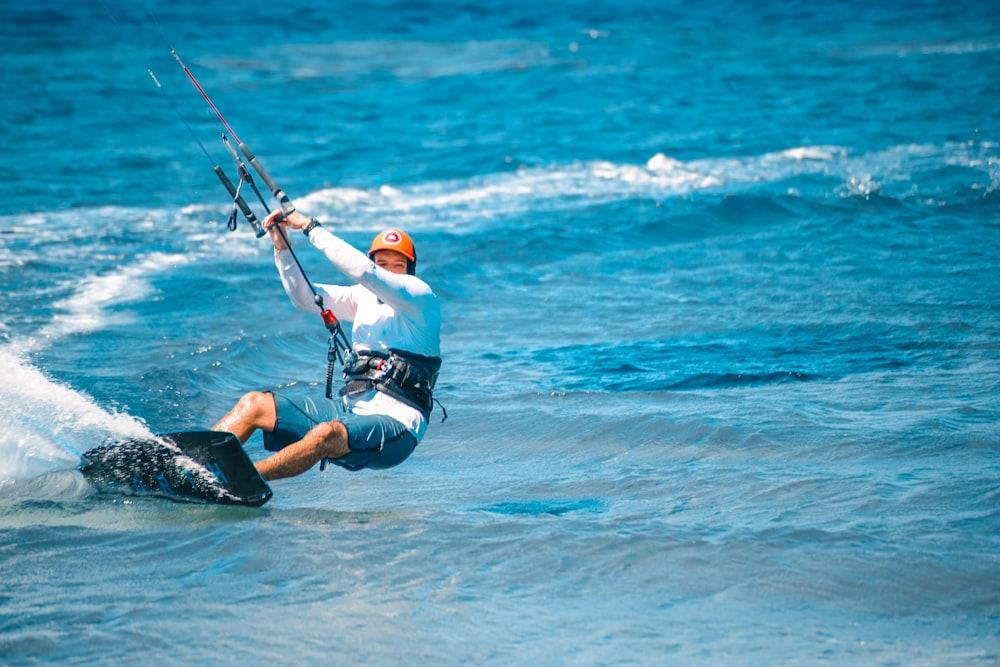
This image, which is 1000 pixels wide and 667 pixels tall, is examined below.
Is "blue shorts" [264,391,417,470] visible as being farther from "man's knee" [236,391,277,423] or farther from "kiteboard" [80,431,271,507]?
"kiteboard" [80,431,271,507]

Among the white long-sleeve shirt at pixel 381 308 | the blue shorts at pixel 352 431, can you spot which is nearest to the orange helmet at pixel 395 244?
the white long-sleeve shirt at pixel 381 308

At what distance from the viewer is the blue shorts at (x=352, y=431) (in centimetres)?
571

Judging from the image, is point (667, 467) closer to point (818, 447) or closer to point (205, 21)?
point (818, 447)

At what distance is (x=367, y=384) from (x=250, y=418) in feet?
2.13

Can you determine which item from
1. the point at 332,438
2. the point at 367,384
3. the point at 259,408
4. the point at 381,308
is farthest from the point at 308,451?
the point at 381,308

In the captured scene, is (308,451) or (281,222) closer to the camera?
(308,451)

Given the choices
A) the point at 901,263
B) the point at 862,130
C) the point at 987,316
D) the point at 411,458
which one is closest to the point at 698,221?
the point at 901,263

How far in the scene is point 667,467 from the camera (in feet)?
22.1

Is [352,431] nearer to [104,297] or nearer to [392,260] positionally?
[392,260]

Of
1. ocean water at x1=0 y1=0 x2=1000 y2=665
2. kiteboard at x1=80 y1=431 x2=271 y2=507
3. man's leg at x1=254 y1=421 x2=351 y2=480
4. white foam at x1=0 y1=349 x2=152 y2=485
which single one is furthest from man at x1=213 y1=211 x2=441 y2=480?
white foam at x1=0 y1=349 x2=152 y2=485

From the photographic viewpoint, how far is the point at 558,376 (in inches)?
356

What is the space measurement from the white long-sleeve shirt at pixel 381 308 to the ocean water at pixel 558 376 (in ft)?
1.87

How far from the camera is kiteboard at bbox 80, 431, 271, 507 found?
5.52 m

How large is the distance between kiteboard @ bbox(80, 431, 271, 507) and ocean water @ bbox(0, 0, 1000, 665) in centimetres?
17
